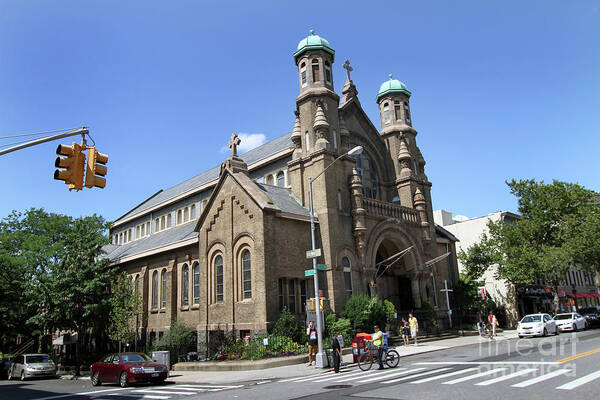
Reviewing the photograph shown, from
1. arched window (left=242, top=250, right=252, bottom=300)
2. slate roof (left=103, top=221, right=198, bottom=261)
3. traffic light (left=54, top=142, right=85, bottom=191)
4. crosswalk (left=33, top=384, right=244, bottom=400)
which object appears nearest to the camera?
traffic light (left=54, top=142, right=85, bottom=191)

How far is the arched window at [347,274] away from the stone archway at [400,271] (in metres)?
3.99

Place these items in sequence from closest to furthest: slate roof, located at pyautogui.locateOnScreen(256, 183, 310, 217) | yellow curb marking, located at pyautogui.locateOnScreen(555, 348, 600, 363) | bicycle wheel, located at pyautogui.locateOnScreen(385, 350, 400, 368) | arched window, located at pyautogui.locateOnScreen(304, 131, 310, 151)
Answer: yellow curb marking, located at pyautogui.locateOnScreen(555, 348, 600, 363), bicycle wheel, located at pyautogui.locateOnScreen(385, 350, 400, 368), slate roof, located at pyautogui.locateOnScreen(256, 183, 310, 217), arched window, located at pyautogui.locateOnScreen(304, 131, 310, 151)

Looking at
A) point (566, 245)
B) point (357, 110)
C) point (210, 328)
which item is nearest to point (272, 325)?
point (210, 328)

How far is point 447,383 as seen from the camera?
11.8 m

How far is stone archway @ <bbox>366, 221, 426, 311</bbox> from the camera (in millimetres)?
31844

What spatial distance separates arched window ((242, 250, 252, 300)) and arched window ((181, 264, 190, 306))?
282 inches

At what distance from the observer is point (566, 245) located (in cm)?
3566

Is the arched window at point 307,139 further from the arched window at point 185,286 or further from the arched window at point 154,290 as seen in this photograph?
the arched window at point 154,290

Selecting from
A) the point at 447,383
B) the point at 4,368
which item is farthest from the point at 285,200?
the point at 4,368

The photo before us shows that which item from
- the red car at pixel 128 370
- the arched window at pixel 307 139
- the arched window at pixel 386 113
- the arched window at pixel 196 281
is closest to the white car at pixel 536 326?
the arched window at pixel 307 139

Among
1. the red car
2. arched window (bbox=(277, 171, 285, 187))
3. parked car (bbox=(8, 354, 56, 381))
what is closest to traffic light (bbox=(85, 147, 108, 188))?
the red car

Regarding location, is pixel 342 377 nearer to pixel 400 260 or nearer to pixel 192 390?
pixel 192 390

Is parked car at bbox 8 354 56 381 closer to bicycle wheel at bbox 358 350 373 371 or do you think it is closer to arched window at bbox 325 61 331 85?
bicycle wheel at bbox 358 350 373 371

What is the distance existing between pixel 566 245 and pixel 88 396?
34967 mm
